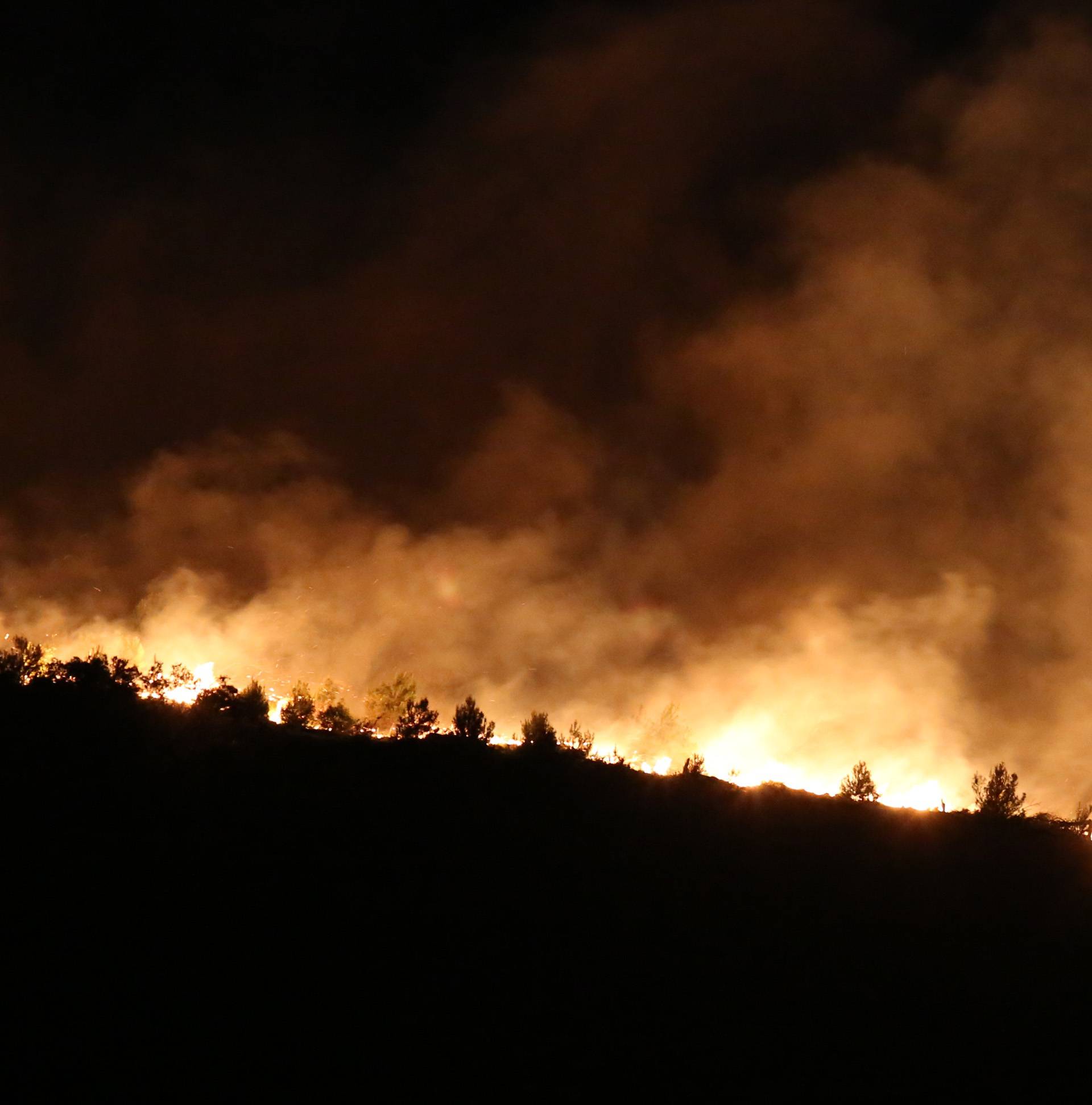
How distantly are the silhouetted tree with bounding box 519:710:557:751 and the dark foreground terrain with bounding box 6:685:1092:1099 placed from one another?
416mm

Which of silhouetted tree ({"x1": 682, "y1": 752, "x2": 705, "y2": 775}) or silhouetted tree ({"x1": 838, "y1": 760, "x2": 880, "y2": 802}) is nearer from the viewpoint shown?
silhouetted tree ({"x1": 682, "y1": 752, "x2": 705, "y2": 775})

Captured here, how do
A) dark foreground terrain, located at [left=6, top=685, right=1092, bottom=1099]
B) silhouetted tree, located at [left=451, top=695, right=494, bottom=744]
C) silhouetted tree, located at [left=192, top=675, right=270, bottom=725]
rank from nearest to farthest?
dark foreground terrain, located at [left=6, top=685, right=1092, bottom=1099]
silhouetted tree, located at [left=192, top=675, right=270, bottom=725]
silhouetted tree, located at [left=451, top=695, right=494, bottom=744]

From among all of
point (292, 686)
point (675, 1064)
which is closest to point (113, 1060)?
point (675, 1064)

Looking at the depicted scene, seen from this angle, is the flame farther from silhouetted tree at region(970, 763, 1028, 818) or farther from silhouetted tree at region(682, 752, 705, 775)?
silhouetted tree at region(970, 763, 1028, 818)

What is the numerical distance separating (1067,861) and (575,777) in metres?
7.67

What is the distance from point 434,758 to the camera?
15523 millimetres

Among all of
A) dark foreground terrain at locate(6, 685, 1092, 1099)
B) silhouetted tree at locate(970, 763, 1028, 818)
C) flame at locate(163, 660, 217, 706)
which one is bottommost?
dark foreground terrain at locate(6, 685, 1092, 1099)

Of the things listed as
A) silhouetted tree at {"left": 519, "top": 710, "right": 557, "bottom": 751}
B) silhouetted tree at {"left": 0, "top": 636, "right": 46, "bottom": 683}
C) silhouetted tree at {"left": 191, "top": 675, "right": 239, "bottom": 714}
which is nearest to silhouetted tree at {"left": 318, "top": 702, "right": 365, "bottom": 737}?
silhouetted tree at {"left": 191, "top": 675, "right": 239, "bottom": 714}

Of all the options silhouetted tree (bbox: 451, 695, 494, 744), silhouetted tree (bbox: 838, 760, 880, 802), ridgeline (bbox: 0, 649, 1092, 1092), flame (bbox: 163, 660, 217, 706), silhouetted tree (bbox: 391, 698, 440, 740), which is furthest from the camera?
silhouetted tree (bbox: 838, 760, 880, 802)

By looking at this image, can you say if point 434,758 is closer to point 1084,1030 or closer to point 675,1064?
point 675,1064

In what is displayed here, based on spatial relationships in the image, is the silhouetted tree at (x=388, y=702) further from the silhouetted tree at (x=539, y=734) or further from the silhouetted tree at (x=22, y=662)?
the silhouetted tree at (x=22, y=662)

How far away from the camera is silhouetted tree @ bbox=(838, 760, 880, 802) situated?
56.7 feet

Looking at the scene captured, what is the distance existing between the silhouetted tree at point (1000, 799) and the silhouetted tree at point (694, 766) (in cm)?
460

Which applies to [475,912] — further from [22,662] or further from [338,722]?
[22,662]
